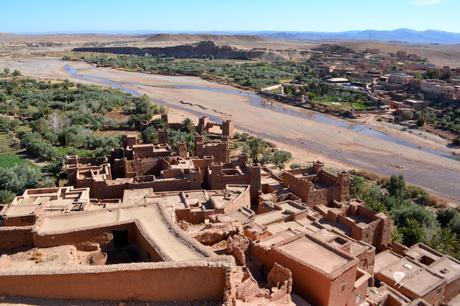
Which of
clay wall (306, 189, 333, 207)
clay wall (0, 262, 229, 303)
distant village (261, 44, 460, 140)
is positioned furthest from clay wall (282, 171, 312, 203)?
distant village (261, 44, 460, 140)

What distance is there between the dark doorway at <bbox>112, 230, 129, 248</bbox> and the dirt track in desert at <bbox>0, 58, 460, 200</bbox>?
29270mm

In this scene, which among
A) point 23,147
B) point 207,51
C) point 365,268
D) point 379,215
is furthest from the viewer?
point 207,51

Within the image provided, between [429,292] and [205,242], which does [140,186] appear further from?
[429,292]

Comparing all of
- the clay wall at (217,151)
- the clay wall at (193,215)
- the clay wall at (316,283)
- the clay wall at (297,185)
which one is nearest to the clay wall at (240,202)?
the clay wall at (193,215)

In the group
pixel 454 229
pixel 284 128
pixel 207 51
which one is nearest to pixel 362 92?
pixel 284 128

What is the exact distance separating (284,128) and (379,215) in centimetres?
3496

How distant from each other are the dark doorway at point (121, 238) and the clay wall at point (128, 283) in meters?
2.90

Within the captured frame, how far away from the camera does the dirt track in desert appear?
1602 inches

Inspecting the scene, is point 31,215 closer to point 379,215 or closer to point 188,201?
point 188,201

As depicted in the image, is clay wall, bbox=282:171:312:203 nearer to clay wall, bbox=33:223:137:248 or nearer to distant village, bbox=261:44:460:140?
clay wall, bbox=33:223:137:248

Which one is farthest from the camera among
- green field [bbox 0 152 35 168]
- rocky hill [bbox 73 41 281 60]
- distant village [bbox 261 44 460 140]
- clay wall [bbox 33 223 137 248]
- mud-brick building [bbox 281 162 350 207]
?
rocky hill [bbox 73 41 281 60]

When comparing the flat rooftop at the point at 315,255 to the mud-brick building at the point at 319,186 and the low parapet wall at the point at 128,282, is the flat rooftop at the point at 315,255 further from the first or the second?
the mud-brick building at the point at 319,186

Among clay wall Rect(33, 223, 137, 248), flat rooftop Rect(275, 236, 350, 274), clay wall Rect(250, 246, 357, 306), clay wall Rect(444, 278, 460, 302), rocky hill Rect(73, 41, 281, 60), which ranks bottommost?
clay wall Rect(444, 278, 460, 302)

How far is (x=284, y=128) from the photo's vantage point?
53.5 m
